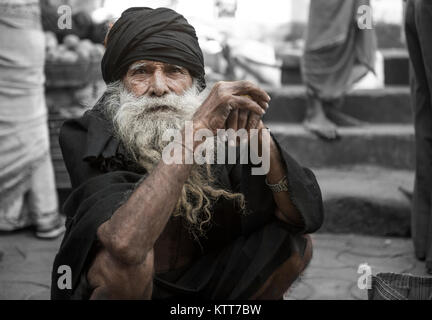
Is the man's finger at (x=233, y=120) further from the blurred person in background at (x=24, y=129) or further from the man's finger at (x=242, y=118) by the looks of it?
the blurred person in background at (x=24, y=129)

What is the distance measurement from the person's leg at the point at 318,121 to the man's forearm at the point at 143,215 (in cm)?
362

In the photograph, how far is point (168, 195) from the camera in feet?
6.46

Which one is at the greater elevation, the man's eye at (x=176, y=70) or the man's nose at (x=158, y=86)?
the man's eye at (x=176, y=70)

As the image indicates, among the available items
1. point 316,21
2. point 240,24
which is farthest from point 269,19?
point 316,21

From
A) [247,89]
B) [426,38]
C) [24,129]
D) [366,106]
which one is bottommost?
[366,106]

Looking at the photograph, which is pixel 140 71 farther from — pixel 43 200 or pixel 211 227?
pixel 43 200

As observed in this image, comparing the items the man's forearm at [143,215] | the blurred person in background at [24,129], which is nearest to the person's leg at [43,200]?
the blurred person in background at [24,129]

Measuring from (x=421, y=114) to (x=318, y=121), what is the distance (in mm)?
1693

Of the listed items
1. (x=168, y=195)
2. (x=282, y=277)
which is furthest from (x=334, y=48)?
(x=168, y=195)

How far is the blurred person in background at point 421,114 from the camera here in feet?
12.2

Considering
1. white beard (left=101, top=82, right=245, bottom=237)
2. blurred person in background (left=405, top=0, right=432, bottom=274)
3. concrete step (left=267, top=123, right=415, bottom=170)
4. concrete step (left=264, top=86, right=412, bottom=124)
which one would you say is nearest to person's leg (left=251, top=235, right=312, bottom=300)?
white beard (left=101, top=82, right=245, bottom=237)

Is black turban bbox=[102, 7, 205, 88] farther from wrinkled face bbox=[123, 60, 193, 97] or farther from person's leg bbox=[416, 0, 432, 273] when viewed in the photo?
person's leg bbox=[416, 0, 432, 273]

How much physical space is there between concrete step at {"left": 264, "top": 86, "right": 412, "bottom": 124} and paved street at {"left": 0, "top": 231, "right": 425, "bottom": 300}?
1.62 metres

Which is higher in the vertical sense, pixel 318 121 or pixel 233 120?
pixel 233 120
